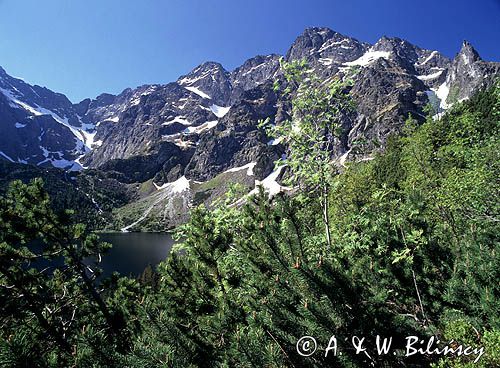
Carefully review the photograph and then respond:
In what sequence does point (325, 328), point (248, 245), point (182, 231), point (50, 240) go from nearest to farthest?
point (325, 328) < point (248, 245) < point (50, 240) < point (182, 231)

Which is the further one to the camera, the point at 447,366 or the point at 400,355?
the point at 400,355

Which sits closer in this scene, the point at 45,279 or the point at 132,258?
the point at 45,279

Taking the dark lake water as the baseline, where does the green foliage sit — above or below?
above

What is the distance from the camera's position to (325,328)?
11.9ft

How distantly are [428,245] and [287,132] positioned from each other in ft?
15.4

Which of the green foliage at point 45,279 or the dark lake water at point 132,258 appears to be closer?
the green foliage at point 45,279

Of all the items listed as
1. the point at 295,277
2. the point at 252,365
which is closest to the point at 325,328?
the point at 295,277

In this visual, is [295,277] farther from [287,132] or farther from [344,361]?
[287,132]

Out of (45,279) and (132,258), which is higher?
(45,279)

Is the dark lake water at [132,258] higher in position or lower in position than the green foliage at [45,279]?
lower

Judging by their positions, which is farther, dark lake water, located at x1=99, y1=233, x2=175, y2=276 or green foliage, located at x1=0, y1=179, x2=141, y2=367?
dark lake water, located at x1=99, y1=233, x2=175, y2=276

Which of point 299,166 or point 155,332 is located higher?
point 299,166

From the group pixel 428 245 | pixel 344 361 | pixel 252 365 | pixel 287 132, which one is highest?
pixel 287 132

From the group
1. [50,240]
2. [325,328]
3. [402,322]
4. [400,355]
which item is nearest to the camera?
[325,328]
